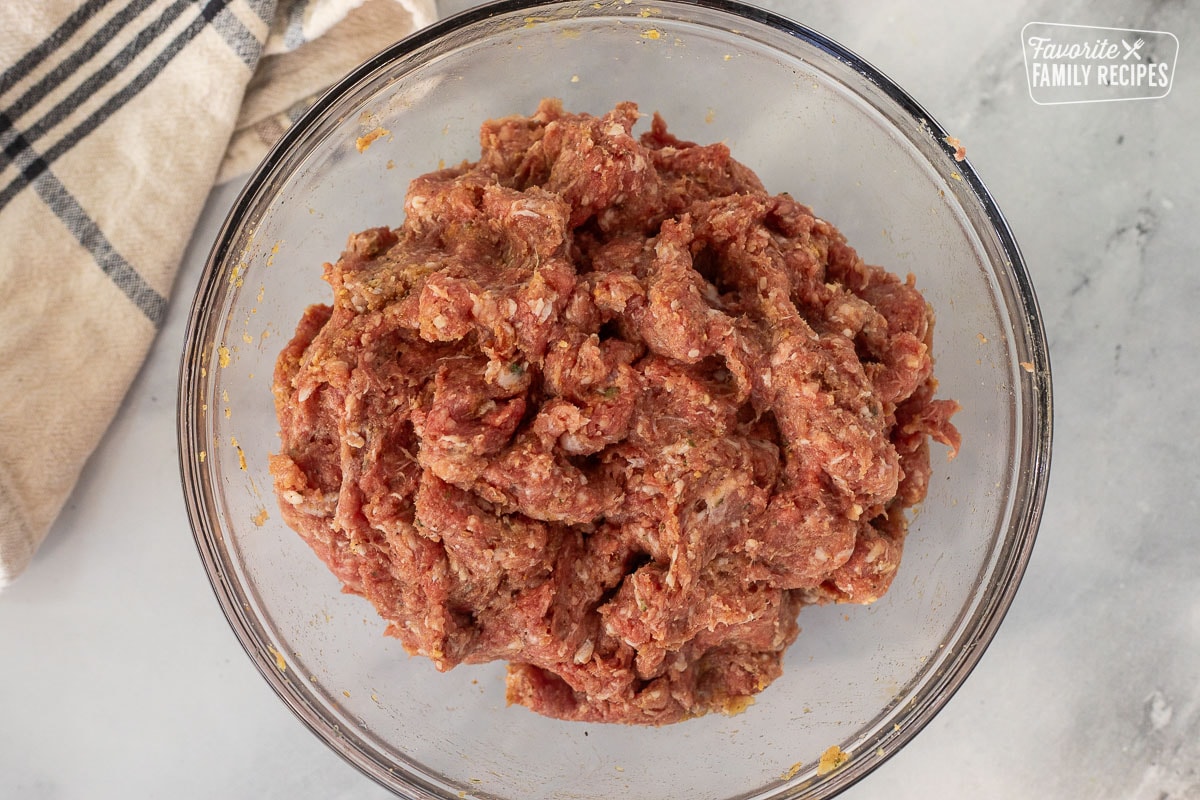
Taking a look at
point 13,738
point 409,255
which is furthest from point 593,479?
point 13,738

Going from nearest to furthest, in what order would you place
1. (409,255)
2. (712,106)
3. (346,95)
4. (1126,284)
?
(409,255) < (346,95) < (712,106) < (1126,284)

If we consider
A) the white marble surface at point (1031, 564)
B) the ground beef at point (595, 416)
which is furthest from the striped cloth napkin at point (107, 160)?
the ground beef at point (595, 416)

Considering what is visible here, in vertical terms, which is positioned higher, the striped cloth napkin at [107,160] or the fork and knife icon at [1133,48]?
the striped cloth napkin at [107,160]

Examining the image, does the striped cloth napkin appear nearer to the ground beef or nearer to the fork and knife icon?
the ground beef

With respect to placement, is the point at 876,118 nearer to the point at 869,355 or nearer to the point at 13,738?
the point at 869,355
